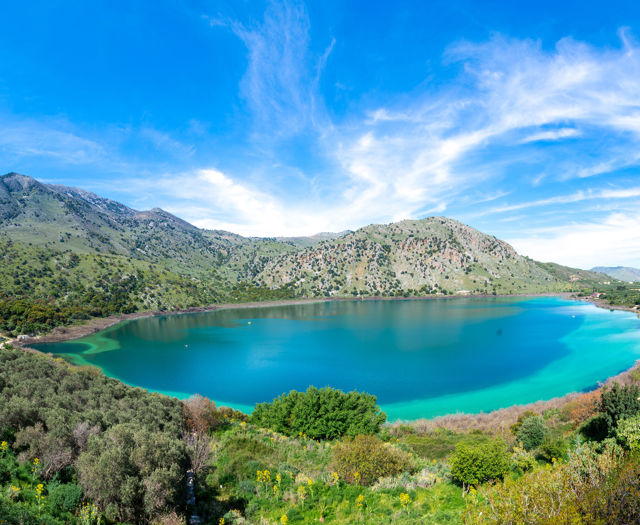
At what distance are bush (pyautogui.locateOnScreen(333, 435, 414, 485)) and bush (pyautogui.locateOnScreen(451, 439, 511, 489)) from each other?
3117 millimetres

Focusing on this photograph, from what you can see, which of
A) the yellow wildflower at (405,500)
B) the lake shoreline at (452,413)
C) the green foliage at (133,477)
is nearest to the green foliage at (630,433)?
the yellow wildflower at (405,500)

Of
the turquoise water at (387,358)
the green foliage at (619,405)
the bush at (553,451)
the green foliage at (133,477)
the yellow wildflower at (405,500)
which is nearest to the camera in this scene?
the green foliage at (133,477)

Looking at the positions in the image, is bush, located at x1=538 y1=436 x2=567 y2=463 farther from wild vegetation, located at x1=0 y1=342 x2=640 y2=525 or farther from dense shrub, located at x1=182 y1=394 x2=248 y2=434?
dense shrub, located at x1=182 y1=394 x2=248 y2=434

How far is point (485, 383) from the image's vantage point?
5009 centimetres

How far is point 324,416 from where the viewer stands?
89.8ft

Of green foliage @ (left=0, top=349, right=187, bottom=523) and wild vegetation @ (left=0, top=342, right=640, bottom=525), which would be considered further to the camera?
green foliage @ (left=0, top=349, right=187, bottom=523)

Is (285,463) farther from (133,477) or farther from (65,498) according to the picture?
(65,498)

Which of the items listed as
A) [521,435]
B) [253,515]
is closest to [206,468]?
[253,515]

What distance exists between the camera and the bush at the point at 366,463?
15945 mm

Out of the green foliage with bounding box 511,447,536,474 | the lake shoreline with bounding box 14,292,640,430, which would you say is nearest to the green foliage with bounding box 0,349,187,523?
the green foliage with bounding box 511,447,536,474

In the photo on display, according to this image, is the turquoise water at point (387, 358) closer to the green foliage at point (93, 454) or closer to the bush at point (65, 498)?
the green foliage at point (93, 454)

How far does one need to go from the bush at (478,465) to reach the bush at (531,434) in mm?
9872

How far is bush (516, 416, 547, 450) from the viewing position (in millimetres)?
23047

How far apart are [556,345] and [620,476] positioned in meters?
82.2
